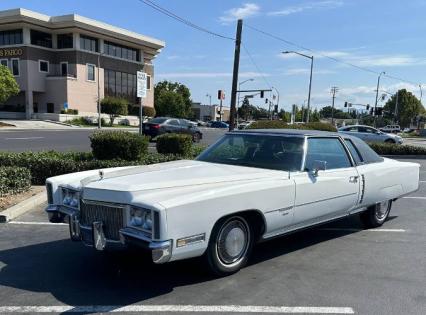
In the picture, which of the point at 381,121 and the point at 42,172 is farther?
the point at 381,121

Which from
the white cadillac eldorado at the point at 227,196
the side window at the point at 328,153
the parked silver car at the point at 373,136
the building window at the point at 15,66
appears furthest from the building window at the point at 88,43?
the side window at the point at 328,153

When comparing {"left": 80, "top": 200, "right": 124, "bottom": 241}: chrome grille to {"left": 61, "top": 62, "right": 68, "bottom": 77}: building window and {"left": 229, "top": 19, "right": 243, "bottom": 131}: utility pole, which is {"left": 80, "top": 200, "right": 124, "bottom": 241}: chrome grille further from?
{"left": 61, "top": 62, "right": 68, "bottom": 77}: building window

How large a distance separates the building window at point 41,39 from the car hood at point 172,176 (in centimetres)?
6083

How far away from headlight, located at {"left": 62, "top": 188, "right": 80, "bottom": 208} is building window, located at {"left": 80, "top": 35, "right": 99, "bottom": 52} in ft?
201

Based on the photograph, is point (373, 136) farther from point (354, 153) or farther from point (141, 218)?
point (141, 218)

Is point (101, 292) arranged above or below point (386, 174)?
below

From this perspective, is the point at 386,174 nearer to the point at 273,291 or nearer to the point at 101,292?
the point at 273,291

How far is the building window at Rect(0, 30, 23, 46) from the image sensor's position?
194 feet

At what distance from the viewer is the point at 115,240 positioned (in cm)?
418

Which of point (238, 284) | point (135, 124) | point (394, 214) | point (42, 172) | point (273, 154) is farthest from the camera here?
point (135, 124)

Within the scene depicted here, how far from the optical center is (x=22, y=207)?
7324 millimetres

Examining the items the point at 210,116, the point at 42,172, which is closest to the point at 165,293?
the point at 42,172

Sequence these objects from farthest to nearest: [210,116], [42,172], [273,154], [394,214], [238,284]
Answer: [210,116] < [42,172] < [394,214] < [273,154] < [238,284]

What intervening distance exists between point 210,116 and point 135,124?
206 feet
